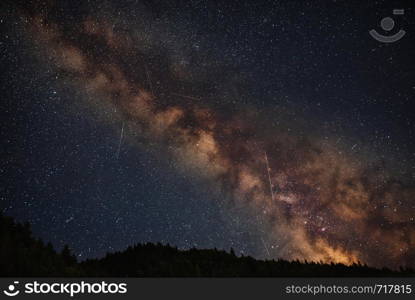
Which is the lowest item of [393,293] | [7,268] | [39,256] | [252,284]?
[393,293]

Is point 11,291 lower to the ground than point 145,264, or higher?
lower

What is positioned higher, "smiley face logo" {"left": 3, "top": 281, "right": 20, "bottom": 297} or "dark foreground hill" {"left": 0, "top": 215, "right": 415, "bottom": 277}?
"dark foreground hill" {"left": 0, "top": 215, "right": 415, "bottom": 277}

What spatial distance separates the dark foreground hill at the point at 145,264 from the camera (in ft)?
63.8

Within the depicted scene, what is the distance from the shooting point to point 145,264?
41.5m

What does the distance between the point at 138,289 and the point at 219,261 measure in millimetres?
34659

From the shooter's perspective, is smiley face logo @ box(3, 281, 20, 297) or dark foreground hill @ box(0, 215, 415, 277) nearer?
smiley face logo @ box(3, 281, 20, 297)

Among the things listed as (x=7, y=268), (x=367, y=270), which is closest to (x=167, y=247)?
(x=367, y=270)

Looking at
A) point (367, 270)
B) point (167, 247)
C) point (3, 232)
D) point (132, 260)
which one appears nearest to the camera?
point (3, 232)

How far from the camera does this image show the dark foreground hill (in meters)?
19.5

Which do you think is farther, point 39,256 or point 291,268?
point 291,268

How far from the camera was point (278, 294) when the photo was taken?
43.4 feet

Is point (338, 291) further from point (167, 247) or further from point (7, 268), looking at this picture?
point (167, 247)

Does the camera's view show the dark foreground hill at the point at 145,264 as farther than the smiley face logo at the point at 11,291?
Yes

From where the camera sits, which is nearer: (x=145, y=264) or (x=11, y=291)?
(x=11, y=291)
